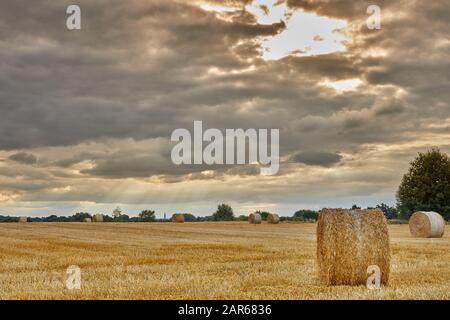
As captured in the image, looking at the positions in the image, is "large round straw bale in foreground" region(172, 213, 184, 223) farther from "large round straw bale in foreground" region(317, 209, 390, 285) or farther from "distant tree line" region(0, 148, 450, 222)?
"large round straw bale in foreground" region(317, 209, 390, 285)

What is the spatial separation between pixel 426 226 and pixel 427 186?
2769cm

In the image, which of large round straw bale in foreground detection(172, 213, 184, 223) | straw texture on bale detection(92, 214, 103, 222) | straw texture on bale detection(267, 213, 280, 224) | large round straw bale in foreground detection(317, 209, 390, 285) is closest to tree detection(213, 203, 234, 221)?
straw texture on bale detection(92, 214, 103, 222)

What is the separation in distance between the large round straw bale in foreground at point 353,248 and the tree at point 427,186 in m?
47.1

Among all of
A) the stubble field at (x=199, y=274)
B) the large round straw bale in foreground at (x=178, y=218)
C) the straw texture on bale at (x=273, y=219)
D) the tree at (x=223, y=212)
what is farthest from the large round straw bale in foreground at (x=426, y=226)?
the tree at (x=223, y=212)

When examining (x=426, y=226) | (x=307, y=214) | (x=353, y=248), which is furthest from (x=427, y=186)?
(x=353, y=248)

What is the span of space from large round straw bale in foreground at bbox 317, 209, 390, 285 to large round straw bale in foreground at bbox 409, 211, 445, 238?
20848mm

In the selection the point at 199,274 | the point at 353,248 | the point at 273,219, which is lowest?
the point at 199,274

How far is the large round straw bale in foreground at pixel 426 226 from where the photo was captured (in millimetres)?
34219

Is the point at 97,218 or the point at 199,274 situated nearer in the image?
the point at 199,274

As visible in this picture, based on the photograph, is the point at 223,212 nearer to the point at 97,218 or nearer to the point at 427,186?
the point at 97,218

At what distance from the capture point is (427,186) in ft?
199

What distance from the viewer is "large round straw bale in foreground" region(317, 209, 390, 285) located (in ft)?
46.3

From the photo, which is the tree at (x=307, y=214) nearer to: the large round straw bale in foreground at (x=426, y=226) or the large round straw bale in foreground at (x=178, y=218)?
the large round straw bale in foreground at (x=178, y=218)
